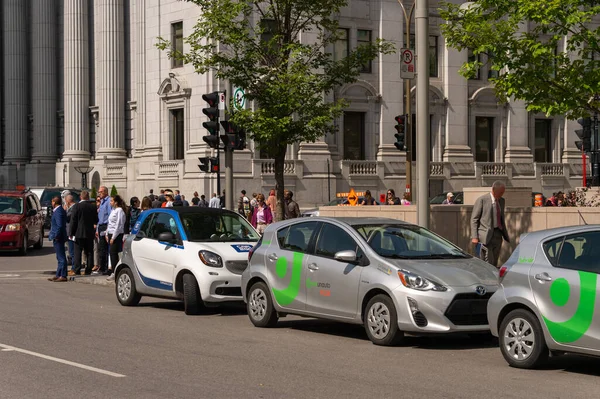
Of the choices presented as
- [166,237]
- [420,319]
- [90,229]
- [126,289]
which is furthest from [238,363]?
[90,229]

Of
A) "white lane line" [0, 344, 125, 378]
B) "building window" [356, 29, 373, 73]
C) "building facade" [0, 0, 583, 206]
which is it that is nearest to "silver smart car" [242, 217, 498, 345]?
"white lane line" [0, 344, 125, 378]

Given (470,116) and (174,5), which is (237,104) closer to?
(174,5)

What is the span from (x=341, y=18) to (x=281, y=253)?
36.5 m

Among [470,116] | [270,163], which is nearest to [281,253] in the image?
[270,163]

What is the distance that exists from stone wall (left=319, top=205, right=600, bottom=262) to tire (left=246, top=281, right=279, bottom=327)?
23.0 feet

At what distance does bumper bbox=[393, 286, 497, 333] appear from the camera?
12781 millimetres

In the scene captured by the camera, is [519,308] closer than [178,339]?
Yes

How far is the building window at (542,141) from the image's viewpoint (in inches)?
2208

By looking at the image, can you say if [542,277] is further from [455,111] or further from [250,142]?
[455,111]

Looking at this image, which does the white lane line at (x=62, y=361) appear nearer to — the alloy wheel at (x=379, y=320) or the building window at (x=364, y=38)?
the alloy wheel at (x=379, y=320)

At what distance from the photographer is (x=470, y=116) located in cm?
5409

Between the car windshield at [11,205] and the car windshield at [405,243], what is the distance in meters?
20.6

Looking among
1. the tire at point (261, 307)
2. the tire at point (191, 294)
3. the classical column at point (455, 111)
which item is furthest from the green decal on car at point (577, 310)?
the classical column at point (455, 111)

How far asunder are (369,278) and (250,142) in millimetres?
33645
